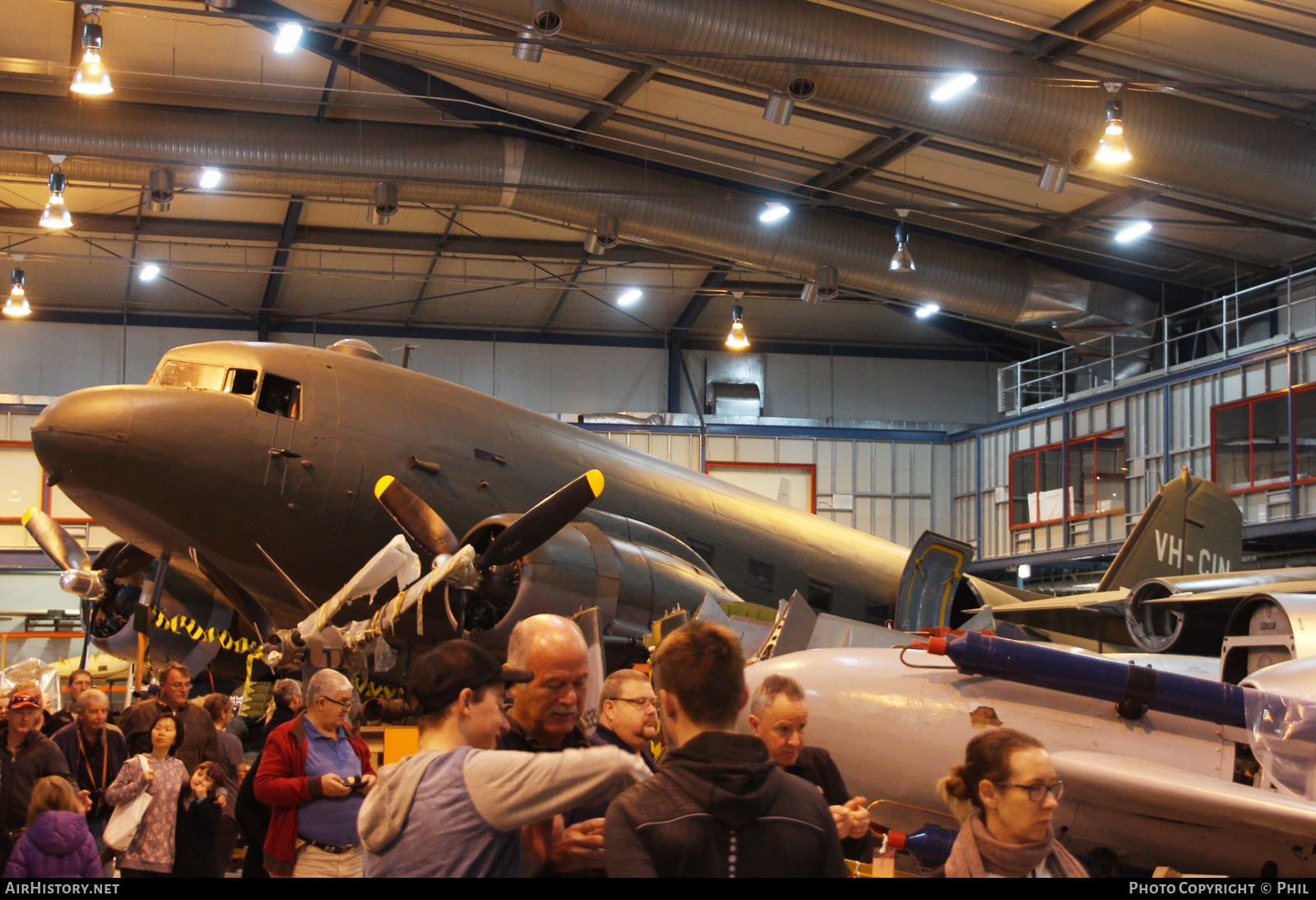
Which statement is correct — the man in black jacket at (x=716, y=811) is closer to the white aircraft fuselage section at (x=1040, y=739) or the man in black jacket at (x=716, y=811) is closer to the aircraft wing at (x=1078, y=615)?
the white aircraft fuselage section at (x=1040, y=739)

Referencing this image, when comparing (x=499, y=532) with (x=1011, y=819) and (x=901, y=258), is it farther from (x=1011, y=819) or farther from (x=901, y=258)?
(x=901, y=258)

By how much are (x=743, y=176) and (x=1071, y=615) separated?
13833 mm

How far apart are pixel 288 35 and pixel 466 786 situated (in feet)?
53.9

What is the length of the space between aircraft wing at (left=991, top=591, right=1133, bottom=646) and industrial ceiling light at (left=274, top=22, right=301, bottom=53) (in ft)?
41.6

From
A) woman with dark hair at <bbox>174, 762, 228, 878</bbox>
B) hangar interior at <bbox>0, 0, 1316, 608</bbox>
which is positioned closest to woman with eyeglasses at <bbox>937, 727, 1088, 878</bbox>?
woman with dark hair at <bbox>174, 762, 228, 878</bbox>

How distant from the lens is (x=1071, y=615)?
15867 mm

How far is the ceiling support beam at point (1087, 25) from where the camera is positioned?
57.9 ft

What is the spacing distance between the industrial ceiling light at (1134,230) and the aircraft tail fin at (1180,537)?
843 cm

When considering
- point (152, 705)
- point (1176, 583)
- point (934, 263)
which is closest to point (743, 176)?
point (934, 263)

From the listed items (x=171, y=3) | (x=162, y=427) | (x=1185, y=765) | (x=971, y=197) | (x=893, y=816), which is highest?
(x=171, y=3)

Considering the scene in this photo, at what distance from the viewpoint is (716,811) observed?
3057mm

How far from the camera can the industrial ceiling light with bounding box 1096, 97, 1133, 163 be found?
16.2 meters

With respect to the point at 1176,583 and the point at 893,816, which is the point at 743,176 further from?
the point at 893,816

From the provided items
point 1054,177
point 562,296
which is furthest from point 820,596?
point 562,296
